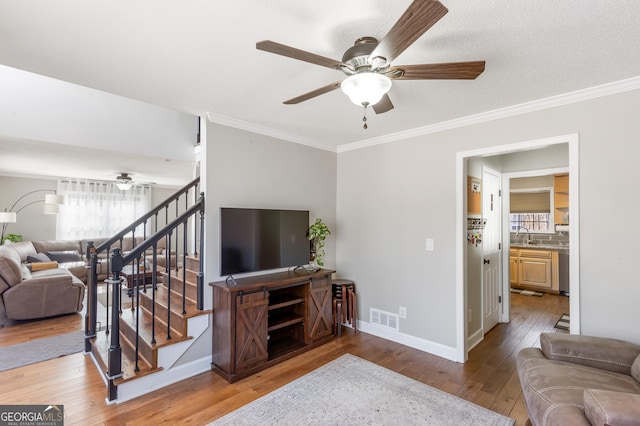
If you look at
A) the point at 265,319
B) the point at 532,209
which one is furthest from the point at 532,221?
the point at 265,319

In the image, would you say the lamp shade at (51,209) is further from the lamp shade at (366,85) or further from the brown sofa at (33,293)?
the lamp shade at (366,85)

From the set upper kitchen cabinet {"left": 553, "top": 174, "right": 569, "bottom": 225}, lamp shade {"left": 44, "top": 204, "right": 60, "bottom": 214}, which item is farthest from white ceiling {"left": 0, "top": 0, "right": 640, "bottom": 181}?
lamp shade {"left": 44, "top": 204, "right": 60, "bottom": 214}

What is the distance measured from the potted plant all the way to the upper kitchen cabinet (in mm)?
5080

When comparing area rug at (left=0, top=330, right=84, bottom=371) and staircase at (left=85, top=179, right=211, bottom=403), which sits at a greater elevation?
staircase at (left=85, top=179, right=211, bottom=403)

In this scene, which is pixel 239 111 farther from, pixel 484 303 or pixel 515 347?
pixel 515 347

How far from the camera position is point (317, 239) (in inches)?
149

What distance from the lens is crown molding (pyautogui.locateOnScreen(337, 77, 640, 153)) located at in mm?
2258

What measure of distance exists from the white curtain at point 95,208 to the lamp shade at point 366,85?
8.59 meters

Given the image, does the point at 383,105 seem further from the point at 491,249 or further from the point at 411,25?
the point at 491,249

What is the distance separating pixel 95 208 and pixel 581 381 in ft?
31.5

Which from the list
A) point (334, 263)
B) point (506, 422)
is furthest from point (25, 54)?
point (506, 422)

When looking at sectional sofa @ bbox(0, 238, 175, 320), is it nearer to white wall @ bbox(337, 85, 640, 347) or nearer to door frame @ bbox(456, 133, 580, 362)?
white wall @ bbox(337, 85, 640, 347)

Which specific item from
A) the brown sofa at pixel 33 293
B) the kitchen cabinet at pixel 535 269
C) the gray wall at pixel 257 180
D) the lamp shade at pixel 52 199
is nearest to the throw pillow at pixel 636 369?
the gray wall at pixel 257 180

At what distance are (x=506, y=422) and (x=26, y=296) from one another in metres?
5.62
